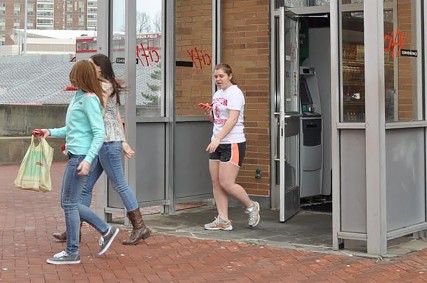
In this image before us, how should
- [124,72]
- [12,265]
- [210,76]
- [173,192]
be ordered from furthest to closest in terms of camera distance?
[210,76] → [173,192] → [124,72] → [12,265]

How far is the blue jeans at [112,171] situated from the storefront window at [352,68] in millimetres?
2098

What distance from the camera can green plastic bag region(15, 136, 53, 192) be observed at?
20.6ft

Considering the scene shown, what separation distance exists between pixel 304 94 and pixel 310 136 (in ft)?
1.83

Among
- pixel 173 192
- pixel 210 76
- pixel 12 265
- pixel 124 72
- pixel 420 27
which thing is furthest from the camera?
pixel 210 76

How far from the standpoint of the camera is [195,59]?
30.8ft

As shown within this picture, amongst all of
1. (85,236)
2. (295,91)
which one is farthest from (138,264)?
(295,91)

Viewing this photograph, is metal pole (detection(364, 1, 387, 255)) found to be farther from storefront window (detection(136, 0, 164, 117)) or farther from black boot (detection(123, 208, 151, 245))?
storefront window (detection(136, 0, 164, 117))

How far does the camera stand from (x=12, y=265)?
5.93 m

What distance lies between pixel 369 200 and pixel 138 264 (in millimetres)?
2062

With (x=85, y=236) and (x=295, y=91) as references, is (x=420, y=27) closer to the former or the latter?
(x=295, y=91)

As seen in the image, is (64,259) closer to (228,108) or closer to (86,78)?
(86,78)

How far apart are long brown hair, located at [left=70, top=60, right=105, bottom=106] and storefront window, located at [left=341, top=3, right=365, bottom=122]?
2.18 metres

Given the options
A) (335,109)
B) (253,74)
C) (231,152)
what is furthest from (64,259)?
(253,74)

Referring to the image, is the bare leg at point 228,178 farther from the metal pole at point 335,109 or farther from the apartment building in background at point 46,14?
the apartment building in background at point 46,14
